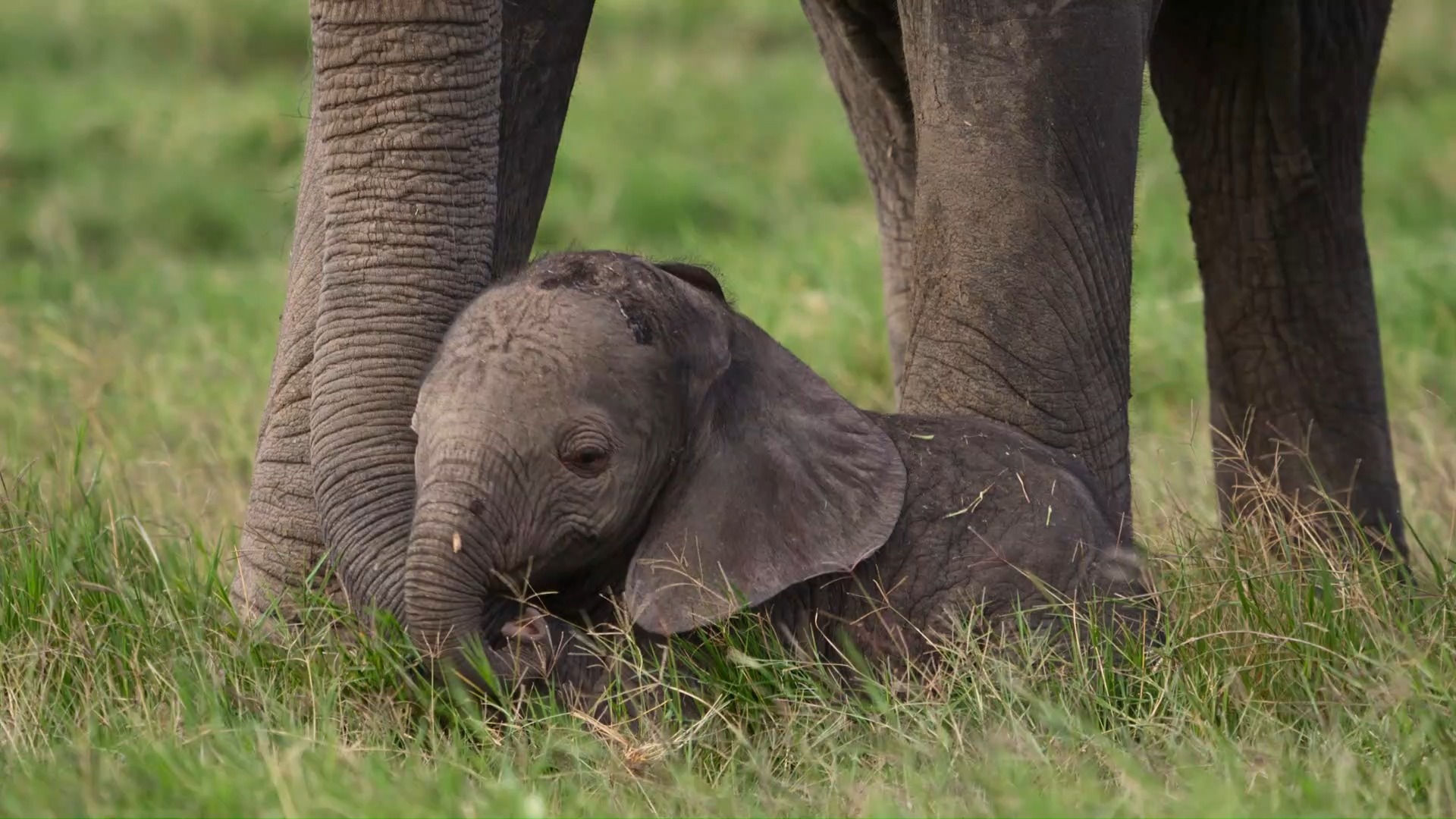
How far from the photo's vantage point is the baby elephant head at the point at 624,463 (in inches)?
106

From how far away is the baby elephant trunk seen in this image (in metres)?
2.65

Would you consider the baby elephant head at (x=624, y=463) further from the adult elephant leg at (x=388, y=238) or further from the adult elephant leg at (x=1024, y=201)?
the adult elephant leg at (x=1024, y=201)

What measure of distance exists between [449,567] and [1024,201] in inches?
40.9

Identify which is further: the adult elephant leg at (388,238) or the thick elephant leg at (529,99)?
the thick elephant leg at (529,99)

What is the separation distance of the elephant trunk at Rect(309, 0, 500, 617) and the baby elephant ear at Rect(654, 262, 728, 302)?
0.93 feet

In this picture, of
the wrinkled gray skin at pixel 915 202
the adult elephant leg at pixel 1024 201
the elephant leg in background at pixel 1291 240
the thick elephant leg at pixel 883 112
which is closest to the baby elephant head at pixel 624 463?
the wrinkled gray skin at pixel 915 202

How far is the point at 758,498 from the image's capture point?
9.53 ft

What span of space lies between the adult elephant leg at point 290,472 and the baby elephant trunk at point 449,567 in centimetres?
53

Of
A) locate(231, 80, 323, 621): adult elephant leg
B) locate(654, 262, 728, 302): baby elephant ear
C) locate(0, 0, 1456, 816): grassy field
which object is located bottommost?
locate(0, 0, 1456, 816): grassy field

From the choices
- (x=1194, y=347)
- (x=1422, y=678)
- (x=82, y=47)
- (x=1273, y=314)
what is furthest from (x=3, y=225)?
(x=1422, y=678)

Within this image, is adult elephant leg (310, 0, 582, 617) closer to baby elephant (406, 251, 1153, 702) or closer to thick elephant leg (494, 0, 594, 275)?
baby elephant (406, 251, 1153, 702)

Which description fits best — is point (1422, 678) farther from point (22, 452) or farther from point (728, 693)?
point (22, 452)

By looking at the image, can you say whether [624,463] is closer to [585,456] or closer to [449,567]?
[585,456]

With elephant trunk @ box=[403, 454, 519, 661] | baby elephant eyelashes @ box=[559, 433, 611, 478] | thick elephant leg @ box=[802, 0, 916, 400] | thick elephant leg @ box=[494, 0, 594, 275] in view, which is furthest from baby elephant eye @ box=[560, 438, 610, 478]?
Result: thick elephant leg @ box=[802, 0, 916, 400]
